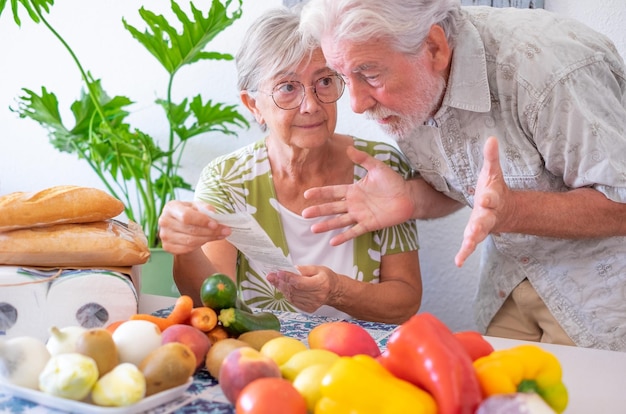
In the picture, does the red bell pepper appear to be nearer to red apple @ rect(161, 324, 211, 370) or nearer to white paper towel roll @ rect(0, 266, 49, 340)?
red apple @ rect(161, 324, 211, 370)

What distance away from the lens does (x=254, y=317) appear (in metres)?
1.11

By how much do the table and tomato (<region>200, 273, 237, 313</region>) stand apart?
0.12 m

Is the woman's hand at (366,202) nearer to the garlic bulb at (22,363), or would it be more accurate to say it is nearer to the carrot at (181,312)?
the carrot at (181,312)

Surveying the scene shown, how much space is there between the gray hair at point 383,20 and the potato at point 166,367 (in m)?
0.83

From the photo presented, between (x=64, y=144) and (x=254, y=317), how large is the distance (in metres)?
1.89

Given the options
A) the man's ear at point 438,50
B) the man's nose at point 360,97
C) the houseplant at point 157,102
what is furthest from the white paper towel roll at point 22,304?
the houseplant at point 157,102

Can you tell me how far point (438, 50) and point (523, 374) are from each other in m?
0.94

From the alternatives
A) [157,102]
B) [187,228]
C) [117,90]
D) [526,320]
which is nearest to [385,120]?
[187,228]

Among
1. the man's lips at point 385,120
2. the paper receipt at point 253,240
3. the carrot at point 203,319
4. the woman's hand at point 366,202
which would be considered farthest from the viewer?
the woman's hand at point 366,202

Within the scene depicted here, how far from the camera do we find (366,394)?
0.73 metres

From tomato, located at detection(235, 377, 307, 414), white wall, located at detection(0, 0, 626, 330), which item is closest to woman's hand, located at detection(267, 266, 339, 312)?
tomato, located at detection(235, 377, 307, 414)

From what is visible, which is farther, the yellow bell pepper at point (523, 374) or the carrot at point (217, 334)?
the carrot at point (217, 334)

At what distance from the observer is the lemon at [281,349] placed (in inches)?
35.6

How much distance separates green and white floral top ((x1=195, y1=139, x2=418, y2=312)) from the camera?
1.78 metres
